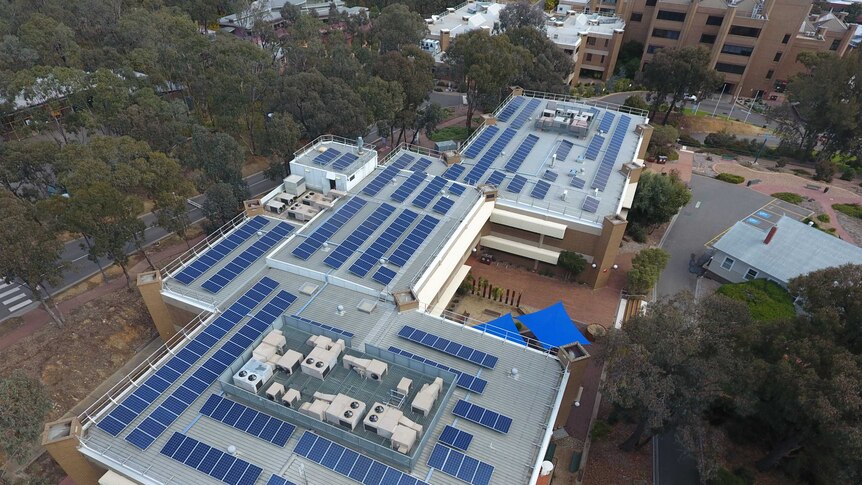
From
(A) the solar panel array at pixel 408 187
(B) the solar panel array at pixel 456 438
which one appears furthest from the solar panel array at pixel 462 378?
(A) the solar panel array at pixel 408 187

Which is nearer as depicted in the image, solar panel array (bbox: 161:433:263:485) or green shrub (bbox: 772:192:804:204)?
solar panel array (bbox: 161:433:263:485)

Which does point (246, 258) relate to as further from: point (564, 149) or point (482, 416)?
point (564, 149)

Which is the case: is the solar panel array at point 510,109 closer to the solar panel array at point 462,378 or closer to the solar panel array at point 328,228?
the solar panel array at point 328,228

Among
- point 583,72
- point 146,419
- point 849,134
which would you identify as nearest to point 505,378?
point 146,419

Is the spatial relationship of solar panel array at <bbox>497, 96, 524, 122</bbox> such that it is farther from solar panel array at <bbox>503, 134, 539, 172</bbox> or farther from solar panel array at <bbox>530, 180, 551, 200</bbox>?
solar panel array at <bbox>530, 180, 551, 200</bbox>

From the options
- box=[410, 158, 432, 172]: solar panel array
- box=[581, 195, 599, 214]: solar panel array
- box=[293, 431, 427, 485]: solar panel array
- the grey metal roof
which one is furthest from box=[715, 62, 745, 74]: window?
box=[293, 431, 427, 485]: solar panel array

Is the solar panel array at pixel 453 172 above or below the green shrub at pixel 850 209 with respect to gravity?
above

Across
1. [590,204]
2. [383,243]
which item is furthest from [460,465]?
[590,204]
